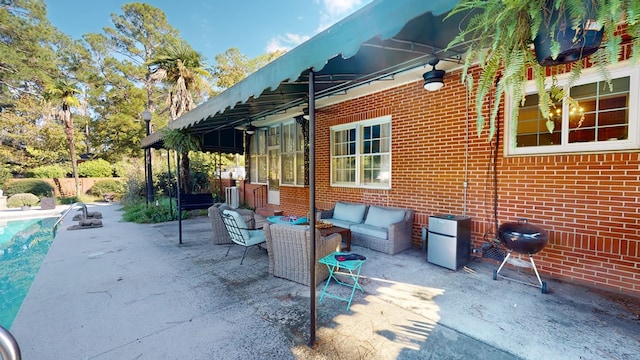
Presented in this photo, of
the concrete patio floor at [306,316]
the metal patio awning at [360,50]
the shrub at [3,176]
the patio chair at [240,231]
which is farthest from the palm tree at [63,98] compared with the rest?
the patio chair at [240,231]

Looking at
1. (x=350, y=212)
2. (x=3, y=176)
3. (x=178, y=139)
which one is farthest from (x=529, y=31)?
(x=3, y=176)

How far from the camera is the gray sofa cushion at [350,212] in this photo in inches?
210

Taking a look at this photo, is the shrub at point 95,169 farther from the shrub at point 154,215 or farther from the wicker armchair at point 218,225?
the wicker armchair at point 218,225

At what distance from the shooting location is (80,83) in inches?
729

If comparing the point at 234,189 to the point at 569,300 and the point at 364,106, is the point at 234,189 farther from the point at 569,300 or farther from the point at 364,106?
the point at 569,300

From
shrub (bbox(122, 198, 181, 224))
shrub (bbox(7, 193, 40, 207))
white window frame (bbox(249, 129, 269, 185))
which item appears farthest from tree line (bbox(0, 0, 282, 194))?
shrub (bbox(122, 198, 181, 224))

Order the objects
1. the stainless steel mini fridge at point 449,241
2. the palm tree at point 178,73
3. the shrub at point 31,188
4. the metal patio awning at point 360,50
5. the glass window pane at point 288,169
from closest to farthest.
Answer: the metal patio awning at point 360,50 → the stainless steel mini fridge at point 449,241 → the glass window pane at point 288,169 → the palm tree at point 178,73 → the shrub at point 31,188

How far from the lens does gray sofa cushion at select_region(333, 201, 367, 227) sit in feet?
17.5

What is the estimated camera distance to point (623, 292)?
2998 millimetres

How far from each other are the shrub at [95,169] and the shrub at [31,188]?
8.05 feet

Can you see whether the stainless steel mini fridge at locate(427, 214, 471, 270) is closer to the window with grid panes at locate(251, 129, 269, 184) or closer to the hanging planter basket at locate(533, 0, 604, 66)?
the hanging planter basket at locate(533, 0, 604, 66)

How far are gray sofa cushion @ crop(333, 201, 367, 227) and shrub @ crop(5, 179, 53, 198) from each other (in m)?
18.0

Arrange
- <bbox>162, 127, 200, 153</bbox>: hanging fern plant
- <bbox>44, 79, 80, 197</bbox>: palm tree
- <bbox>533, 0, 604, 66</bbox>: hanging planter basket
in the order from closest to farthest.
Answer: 1. <bbox>533, 0, 604, 66</bbox>: hanging planter basket
2. <bbox>162, 127, 200, 153</bbox>: hanging fern plant
3. <bbox>44, 79, 80, 197</bbox>: palm tree

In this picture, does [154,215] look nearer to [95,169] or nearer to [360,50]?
[360,50]
